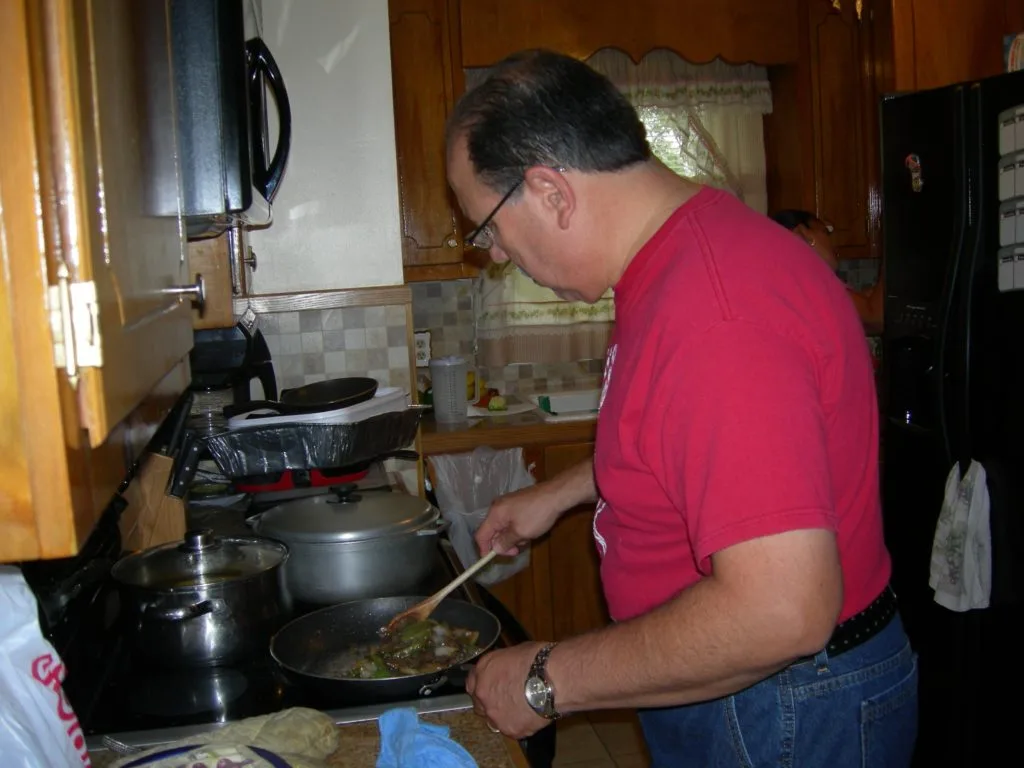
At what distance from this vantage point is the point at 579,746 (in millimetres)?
3170

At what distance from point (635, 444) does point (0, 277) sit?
673 mm

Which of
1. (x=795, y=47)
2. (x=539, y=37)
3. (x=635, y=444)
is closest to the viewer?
(x=635, y=444)

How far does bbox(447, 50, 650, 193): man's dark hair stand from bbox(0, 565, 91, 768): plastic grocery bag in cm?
66

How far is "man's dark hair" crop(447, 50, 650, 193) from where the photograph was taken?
1.09m

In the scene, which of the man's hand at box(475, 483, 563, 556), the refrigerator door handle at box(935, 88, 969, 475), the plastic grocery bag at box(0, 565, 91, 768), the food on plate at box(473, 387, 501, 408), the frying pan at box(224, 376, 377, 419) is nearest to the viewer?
the plastic grocery bag at box(0, 565, 91, 768)

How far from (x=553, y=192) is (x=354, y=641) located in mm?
775

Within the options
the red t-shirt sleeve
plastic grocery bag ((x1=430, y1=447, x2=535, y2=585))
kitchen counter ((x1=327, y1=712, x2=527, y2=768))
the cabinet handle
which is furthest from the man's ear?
plastic grocery bag ((x1=430, y1=447, x2=535, y2=585))

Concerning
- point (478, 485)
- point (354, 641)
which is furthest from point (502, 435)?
point (354, 641)

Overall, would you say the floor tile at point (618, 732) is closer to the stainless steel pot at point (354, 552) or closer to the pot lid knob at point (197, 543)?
the stainless steel pot at point (354, 552)

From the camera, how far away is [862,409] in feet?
3.58

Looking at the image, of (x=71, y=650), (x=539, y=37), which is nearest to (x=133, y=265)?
(x=71, y=650)

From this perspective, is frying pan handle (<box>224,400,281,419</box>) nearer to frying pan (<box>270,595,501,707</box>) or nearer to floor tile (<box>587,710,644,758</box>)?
frying pan (<box>270,595,501,707</box>)

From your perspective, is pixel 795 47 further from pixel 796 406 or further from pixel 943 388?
pixel 796 406

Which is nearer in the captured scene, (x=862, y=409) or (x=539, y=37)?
(x=862, y=409)
